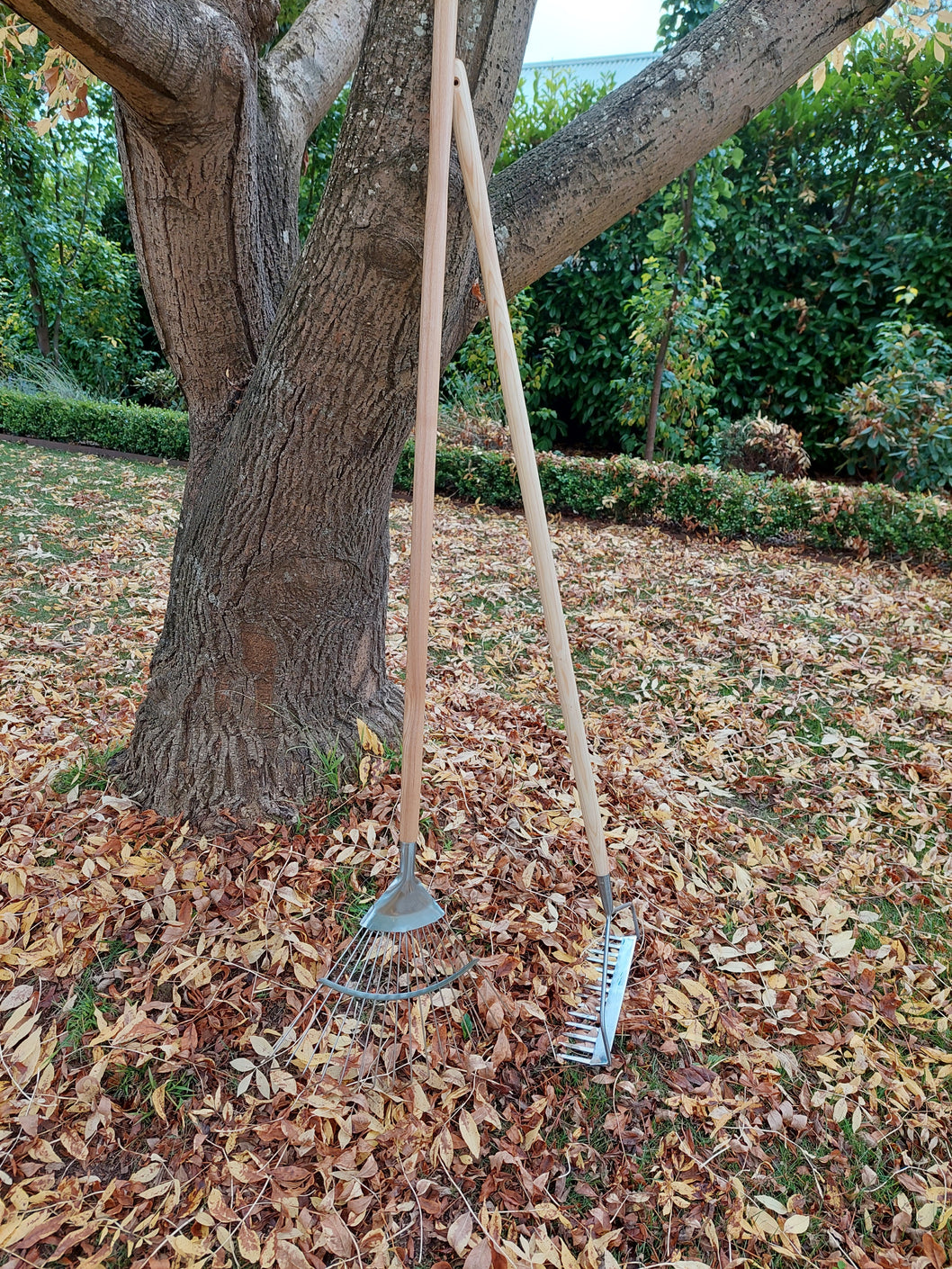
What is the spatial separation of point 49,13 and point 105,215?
40.1ft

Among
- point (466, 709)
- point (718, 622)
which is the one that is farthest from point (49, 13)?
point (718, 622)

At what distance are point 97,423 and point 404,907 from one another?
799 centimetres

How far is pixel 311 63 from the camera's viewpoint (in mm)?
2510

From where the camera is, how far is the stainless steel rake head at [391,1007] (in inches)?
68.0

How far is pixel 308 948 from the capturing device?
1.95 metres

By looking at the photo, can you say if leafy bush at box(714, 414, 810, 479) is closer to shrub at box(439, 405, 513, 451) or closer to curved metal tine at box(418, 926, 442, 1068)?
shrub at box(439, 405, 513, 451)

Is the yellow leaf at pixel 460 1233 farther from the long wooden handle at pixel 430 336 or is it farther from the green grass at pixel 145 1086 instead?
the long wooden handle at pixel 430 336

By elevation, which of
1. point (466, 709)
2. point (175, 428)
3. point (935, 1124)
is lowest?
point (935, 1124)

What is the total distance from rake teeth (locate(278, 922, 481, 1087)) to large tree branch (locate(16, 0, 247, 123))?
1.88m

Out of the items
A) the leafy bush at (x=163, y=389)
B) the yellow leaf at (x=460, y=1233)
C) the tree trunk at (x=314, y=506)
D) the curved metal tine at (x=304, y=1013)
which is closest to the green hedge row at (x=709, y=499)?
the leafy bush at (x=163, y=389)

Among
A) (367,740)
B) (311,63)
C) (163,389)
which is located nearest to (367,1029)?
(367,740)

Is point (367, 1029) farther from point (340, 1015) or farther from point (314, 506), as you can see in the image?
point (314, 506)

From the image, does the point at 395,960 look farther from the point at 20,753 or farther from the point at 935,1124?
the point at 20,753

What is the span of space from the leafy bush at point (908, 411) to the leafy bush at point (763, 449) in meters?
0.43
